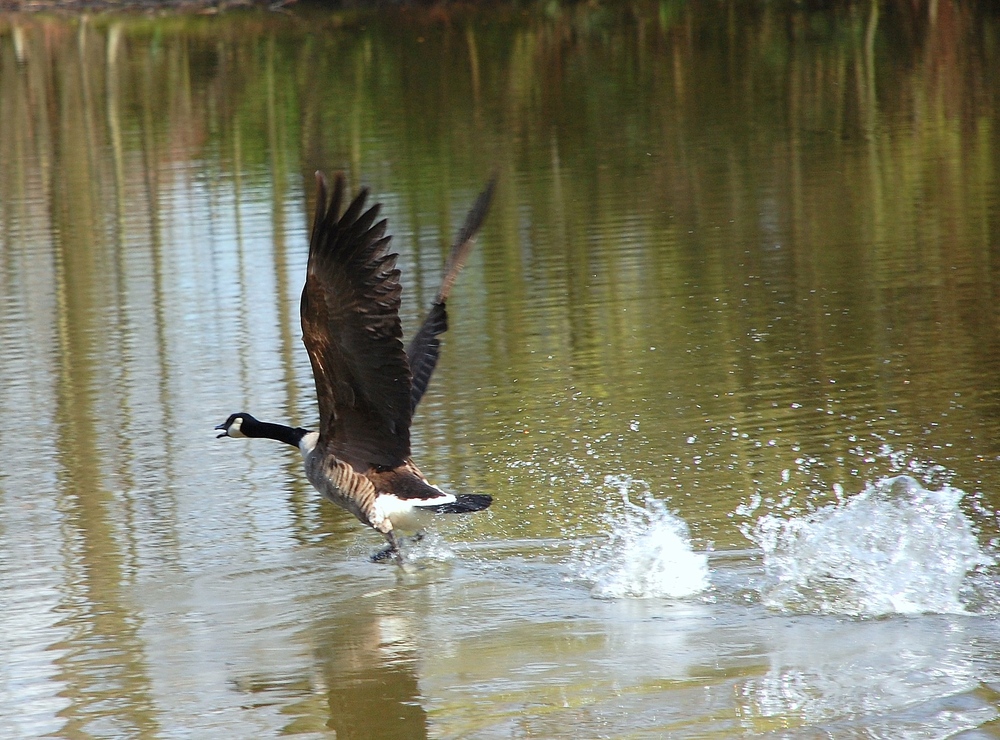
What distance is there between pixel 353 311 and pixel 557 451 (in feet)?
7.19

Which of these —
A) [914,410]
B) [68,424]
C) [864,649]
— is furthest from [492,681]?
[68,424]

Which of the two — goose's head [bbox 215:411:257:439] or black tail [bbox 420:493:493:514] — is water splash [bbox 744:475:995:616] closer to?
black tail [bbox 420:493:493:514]

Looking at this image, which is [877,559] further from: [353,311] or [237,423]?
[237,423]

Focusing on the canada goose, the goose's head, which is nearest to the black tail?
the canada goose

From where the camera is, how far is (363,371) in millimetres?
5844

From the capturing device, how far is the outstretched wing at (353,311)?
5457 mm

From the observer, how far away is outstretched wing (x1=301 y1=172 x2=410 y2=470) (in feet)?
17.9

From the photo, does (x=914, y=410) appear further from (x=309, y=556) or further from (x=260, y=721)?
(x=260, y=721)

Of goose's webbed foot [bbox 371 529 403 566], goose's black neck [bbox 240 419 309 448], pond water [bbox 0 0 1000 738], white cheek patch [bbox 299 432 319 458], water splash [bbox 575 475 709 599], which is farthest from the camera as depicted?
goose's black neck [bbox 240 419 309 448]

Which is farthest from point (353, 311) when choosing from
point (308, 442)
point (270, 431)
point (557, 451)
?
point (557, 451)

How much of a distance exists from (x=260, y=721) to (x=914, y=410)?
4.31 meters

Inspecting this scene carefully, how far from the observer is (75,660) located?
5363mm

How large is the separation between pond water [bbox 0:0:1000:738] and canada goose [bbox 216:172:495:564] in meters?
0.33

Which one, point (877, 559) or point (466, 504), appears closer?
point (877, 559)
